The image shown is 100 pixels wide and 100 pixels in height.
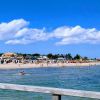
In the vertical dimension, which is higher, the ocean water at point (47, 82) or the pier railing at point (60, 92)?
the pier railing at point (60, 92)

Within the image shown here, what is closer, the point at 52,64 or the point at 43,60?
the point at 52,64

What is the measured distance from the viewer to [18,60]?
178375mm

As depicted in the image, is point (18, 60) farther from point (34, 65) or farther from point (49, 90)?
point (49, 90)

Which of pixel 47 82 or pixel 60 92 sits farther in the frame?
pixel 47 82

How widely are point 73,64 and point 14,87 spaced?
194215 millimetres

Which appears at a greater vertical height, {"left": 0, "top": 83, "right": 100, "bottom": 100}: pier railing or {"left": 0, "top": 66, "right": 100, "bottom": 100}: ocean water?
{"left": 0, "top": 83, "right": 100, "bottom": 100}: pier railing

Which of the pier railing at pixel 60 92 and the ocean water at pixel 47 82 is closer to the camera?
the pier railing at pixel 60 92

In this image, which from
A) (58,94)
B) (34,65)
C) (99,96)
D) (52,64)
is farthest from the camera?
(52,64)

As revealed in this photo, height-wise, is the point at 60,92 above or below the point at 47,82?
above

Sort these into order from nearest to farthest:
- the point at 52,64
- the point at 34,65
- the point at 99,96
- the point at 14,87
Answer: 1. the point at 99,96
2. the point at 14,87
3. the point at 34,65
4. the point at 52,64

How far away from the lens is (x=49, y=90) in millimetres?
5461

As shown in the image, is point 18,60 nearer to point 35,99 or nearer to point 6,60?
point 6,60

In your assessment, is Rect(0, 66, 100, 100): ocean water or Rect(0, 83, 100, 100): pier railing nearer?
Rect(0, 83, 100, 100): pier railing

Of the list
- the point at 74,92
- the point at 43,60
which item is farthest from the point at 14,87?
the point at 43,60
